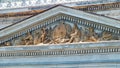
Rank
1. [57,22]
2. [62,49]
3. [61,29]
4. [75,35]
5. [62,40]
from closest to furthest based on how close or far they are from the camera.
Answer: [62,49]
[75,35]
[62,40]
[61,29]
[57,22]

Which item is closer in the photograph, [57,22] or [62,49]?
[62,49]

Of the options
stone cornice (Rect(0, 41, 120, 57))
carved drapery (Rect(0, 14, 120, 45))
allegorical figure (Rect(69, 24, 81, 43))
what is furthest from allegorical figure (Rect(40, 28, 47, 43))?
allegorical figure (Rect(69, 24, 81, 43))

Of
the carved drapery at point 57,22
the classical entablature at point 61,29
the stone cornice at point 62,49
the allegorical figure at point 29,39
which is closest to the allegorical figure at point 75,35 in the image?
the classical entablature at point 61,29

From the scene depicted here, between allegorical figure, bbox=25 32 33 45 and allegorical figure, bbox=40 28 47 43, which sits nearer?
allegorical figure, bbox=40 28 47 43

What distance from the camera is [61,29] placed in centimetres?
1415

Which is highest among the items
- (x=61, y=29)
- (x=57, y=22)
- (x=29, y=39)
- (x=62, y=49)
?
(x=57, y=22)

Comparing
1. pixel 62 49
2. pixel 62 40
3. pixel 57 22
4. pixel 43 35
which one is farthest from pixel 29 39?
pixel 62 49

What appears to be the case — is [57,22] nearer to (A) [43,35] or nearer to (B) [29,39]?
(A) [43,35]

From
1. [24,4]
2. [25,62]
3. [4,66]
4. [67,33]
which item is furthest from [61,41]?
[24,4]

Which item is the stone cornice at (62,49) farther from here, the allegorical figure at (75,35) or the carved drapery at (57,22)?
the carved drapery at (57,22)

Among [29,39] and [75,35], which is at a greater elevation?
[75,35]

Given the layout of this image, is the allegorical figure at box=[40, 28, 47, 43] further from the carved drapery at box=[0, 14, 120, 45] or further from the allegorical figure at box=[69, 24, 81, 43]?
the allegorical figure at box=[69, 24, 81, 43]

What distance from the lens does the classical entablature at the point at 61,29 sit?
13.4 meters

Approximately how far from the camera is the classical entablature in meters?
13.4
